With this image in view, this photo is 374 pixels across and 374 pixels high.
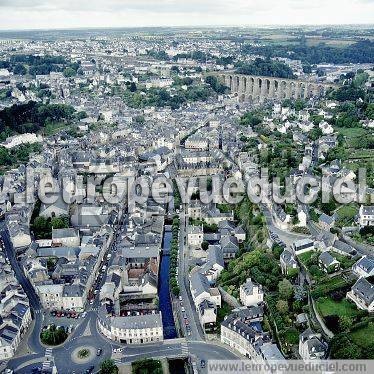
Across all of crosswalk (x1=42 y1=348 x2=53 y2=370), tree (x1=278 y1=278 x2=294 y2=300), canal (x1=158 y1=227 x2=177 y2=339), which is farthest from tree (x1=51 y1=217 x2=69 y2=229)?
tree (x1=278 y1=278 x2=294 y2=300)

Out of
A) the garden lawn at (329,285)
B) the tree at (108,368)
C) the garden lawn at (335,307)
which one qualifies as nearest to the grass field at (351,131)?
the garden lawn at (329,285)

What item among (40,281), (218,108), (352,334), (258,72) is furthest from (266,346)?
(258,72)

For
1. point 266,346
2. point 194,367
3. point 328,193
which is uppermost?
point 328,193

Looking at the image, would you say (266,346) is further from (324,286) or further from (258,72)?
(258,72)

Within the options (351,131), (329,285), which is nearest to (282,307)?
(329,285)

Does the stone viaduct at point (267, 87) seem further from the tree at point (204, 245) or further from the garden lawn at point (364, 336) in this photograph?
the garden lawn at point (364, 336)

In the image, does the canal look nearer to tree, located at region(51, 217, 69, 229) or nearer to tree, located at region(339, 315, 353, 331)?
tree, located at region(51, 217, 69, 229)
